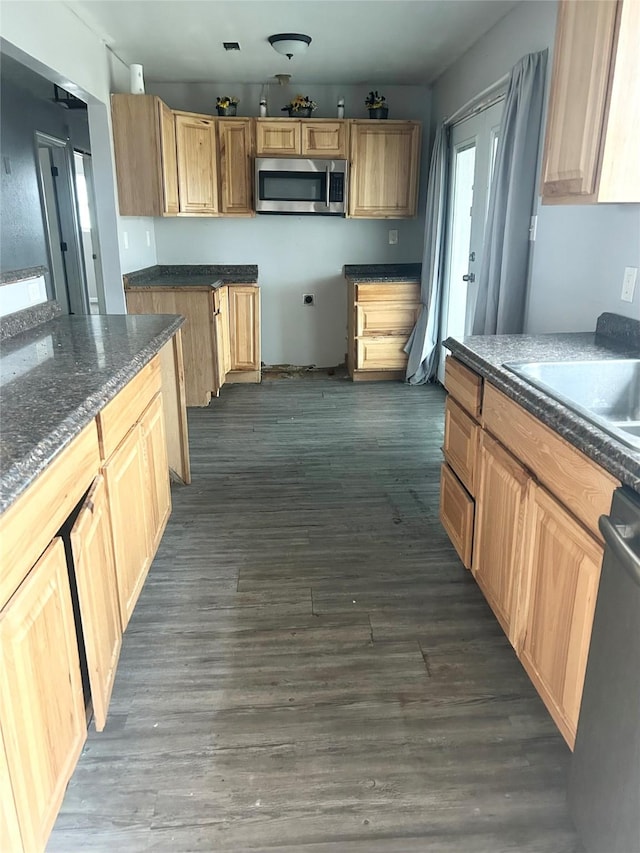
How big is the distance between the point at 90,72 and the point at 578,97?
3153 mm

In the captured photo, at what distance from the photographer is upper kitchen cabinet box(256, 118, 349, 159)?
4859 millimetres

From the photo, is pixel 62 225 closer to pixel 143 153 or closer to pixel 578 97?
pixel 143 153

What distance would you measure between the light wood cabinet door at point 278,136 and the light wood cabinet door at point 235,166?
9cm

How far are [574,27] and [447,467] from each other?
1567 millimetres

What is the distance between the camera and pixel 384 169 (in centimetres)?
502

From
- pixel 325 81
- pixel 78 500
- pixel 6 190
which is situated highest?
pixel 325 81

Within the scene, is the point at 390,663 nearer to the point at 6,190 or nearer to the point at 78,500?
the point at 78,500

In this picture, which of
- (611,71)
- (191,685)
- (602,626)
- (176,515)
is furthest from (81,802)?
(611,71)

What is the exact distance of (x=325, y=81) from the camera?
5.03 m

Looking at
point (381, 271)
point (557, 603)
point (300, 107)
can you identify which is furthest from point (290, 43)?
point (557, 603)

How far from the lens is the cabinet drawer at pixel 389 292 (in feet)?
16.4

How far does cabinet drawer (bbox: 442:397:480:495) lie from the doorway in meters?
4.88

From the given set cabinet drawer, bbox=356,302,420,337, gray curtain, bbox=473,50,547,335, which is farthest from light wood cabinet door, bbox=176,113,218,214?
gray curtain, bbox=473,50,547,335

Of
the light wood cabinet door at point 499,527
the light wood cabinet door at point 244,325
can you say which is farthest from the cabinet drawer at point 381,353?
the light wood cabinet door at point 499,527
